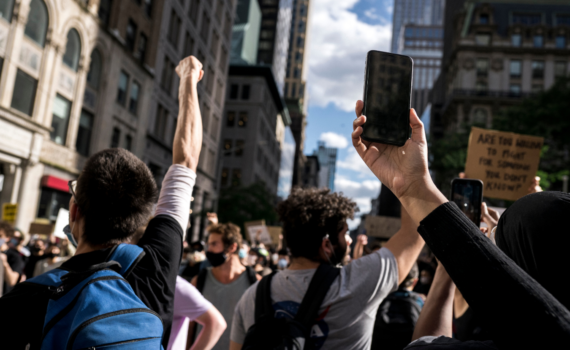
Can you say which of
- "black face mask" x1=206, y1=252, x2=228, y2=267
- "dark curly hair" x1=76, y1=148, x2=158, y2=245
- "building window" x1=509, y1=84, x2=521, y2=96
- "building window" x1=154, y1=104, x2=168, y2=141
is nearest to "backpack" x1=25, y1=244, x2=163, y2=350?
"dark curly hair" x1=76, y1=148, x2=158, y2=245

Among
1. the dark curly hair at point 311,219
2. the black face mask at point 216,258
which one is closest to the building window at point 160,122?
the black face mask at point 216,258

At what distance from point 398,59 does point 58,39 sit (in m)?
23.4

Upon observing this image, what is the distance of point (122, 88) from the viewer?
2808 cm

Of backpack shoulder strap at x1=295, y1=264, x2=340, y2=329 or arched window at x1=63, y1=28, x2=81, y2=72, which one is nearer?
backpack shoulder strap at x1=295, y1=264, x2=340, y2=329

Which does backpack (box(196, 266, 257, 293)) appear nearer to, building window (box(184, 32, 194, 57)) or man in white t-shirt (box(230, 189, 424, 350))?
man in white t-shirt (box(230, 189, 424, 350))

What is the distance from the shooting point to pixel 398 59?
1.77m

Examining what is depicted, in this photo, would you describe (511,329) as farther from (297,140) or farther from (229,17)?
(297,140)

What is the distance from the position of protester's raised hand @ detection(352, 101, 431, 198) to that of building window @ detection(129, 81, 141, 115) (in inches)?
1159

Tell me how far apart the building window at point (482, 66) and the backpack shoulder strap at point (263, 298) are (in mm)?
69838

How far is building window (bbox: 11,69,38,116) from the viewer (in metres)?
20.1

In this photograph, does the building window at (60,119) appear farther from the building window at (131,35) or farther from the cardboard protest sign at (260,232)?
the cardboard protest sign at (260,232)

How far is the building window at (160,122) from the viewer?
3425 centimetres

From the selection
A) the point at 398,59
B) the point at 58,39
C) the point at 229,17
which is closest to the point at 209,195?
the point at 229,17

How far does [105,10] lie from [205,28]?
17.6 meters
